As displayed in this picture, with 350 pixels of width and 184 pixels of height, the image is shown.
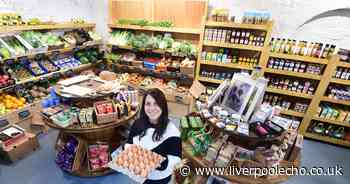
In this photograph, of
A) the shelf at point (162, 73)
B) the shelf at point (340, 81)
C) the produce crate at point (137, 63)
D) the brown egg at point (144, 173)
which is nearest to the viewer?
the brown egg at point (144, 173)

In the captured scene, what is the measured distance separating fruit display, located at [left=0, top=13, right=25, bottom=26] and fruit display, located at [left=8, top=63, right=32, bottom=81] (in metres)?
0.74

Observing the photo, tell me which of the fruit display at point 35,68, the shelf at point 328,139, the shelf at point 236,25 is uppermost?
the shelf at point 236,25

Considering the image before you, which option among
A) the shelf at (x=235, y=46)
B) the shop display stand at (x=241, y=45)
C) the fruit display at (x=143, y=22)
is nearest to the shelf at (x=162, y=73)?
the shop display stand at (x=241, y=45)

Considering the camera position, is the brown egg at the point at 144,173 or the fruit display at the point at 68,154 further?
the fruit display at the point at 68,154

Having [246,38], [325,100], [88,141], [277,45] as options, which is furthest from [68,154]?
[325,100]

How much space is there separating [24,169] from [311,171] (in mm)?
4293

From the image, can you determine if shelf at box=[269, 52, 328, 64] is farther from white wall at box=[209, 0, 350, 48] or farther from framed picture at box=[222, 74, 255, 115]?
framed picture at box=[222, 74, 255, 115]

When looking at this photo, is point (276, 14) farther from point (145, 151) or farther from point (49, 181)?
point (49, 181)

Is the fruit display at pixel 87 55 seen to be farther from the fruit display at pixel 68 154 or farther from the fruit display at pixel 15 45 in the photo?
the fruit display at pixel 68 154

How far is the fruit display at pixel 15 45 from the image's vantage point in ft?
9.64

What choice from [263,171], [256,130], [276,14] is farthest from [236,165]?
[276,14]

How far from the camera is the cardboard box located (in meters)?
2.60

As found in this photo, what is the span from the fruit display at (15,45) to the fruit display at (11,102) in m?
0.73

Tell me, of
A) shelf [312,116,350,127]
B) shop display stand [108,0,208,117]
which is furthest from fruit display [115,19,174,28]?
shelf [312,116,350,127]
